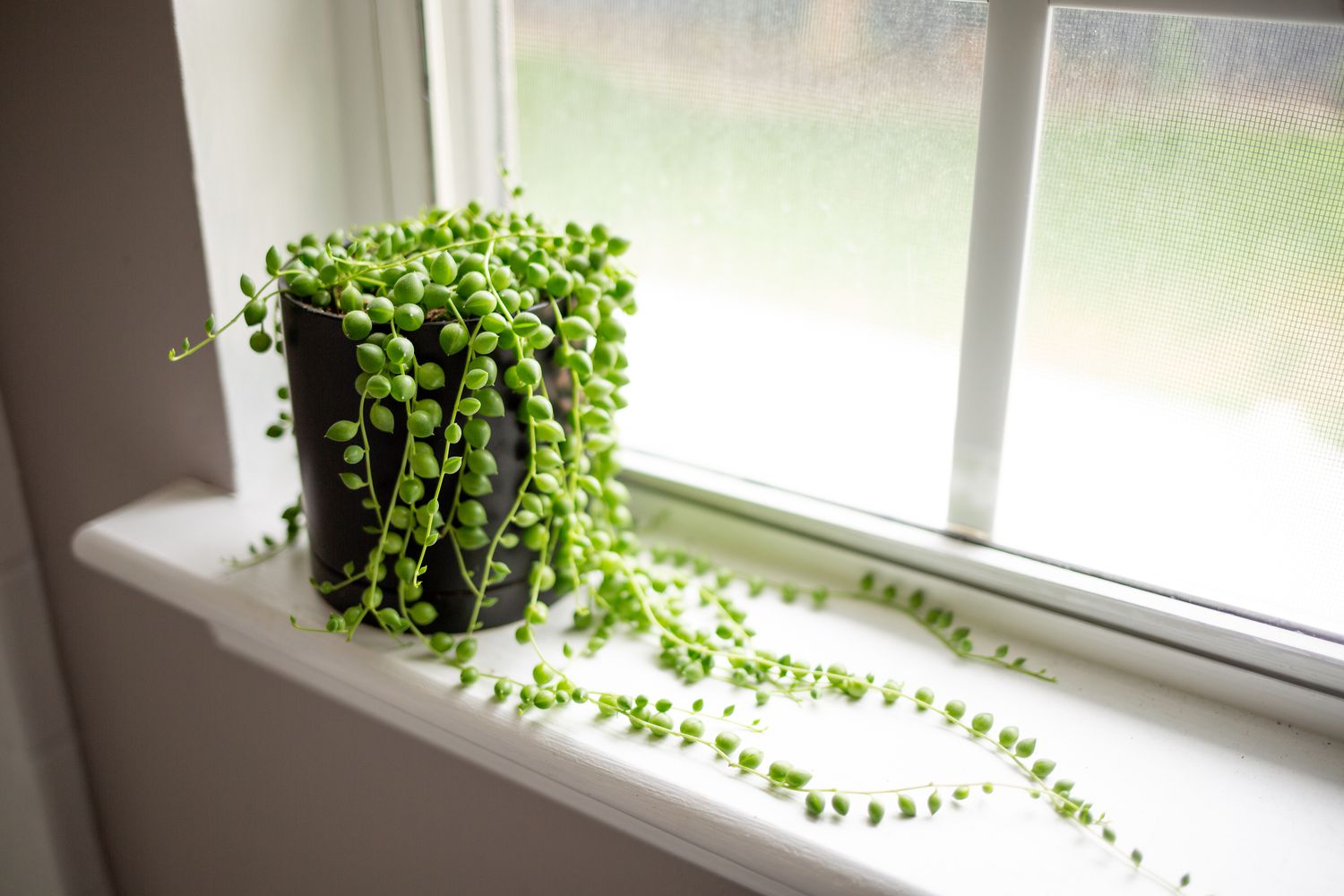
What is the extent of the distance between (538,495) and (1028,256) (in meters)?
0.38

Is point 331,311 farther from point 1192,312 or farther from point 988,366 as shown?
point 1192,312

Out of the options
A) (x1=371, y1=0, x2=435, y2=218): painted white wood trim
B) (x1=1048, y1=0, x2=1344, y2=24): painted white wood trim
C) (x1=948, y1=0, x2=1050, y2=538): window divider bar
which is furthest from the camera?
(x1=371, y1=0, x2=435, y2=218): painted white wood trim

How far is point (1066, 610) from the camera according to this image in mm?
795

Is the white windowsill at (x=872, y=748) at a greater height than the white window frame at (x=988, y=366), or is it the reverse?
the white window frame at (x=988, y=366)

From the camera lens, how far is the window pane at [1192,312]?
0.64m

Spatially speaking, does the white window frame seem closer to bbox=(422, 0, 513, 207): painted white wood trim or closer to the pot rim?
bbox=(422, 0, 513, 207): painted white wood trim

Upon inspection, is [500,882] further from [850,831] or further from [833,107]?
[833,107]

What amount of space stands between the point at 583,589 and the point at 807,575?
0.19 meters

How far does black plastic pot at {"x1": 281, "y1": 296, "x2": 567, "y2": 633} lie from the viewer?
71 cm

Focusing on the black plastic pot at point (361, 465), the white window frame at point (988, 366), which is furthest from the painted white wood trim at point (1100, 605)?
the black plastic pot at point (361, 465)

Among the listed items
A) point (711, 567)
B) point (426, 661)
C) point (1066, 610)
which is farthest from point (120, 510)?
point (1066, 610)

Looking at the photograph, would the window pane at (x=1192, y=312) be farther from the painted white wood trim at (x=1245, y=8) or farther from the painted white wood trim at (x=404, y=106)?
the painted white wood trim at (x=404, y=106)

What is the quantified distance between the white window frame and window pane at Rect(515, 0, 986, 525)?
22mm

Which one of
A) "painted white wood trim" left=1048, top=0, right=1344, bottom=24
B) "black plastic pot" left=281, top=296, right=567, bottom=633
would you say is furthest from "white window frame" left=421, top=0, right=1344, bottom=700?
"black plastic pot" left=281, top=296, right=567, bottom=633
